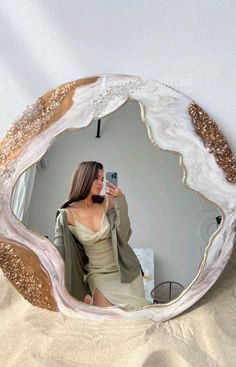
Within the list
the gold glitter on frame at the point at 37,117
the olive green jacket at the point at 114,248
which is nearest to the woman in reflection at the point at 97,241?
the olive green jacket at the point at 114,248

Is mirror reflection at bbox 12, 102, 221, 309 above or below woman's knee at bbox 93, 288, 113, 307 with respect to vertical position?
above

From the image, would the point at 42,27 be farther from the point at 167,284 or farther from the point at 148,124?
the point at 167,284

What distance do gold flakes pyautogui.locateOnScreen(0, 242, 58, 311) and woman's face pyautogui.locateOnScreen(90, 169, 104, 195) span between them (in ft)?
0.64

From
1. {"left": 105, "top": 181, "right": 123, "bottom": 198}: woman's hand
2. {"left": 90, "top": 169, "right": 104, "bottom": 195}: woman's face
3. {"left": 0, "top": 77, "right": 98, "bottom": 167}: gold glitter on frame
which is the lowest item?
{"left": 105, "top": 181, "right": 123, "bottom": 198}: woman's hand

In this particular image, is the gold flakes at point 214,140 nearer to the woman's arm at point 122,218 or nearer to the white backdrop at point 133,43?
the white backdrop at point 133,43

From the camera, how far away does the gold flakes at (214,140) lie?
98 centimetres

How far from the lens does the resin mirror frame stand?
3.19 feet

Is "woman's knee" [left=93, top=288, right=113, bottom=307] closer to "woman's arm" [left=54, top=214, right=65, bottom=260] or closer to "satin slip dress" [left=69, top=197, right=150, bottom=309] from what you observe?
"satin slip dress" [left=69, top=197, right=150, bottom=309]

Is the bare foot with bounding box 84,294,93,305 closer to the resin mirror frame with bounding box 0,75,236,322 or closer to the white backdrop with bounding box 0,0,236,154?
the resin mirror frame with bounding box 0,75,236,322

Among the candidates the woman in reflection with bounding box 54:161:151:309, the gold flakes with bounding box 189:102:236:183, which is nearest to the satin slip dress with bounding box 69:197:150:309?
the woman in reflection with bounding box 54:161:151:309

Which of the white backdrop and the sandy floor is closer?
the sandy floor

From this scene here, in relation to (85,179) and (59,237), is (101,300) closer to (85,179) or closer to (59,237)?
(59,237)

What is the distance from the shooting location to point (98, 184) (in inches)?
38.4

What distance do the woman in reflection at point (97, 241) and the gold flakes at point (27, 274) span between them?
0.06m
